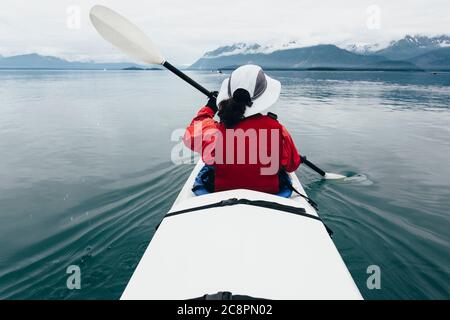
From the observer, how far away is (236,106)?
3.58 metres

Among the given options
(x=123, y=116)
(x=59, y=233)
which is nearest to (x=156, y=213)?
(x=59, y=233)

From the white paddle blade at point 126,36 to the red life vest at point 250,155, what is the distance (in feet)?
11.8

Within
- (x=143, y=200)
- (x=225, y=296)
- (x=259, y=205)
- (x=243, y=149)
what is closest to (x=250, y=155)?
(x=243, y=149)

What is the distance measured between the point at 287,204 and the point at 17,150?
11.3 meters

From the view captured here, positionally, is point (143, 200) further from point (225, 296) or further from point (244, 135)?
point (225, 296)

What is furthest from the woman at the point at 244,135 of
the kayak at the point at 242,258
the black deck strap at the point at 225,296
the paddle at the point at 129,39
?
the paddle at the point at 129,39

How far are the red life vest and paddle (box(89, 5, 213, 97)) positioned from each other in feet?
8.86

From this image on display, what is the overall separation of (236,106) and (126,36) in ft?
13.1

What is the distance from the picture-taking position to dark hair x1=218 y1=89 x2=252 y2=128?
358 centimetres

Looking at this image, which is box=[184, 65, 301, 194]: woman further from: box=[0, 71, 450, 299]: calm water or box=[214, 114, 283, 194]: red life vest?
box=[0, 71, 450, 299]: calm water

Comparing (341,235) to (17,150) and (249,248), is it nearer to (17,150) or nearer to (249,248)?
(249,248)

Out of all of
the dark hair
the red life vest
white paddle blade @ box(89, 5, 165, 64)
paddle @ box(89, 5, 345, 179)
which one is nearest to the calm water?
the red life vest

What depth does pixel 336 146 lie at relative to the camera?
38.5 feet

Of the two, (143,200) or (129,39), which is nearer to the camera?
(129,39)
